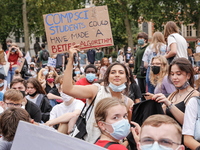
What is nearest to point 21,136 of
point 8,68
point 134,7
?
point 8,68

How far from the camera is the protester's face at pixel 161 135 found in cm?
211

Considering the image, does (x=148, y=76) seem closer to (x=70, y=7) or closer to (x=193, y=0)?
(x=70, y=7)

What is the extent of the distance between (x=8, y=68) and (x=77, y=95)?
5.95 meters

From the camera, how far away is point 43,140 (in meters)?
1.56

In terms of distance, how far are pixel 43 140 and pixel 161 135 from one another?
905mm

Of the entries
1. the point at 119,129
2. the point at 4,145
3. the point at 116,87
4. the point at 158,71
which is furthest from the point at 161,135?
the point at 158,71

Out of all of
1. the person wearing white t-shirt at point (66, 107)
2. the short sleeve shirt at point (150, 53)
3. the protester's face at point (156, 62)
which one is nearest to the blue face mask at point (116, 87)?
the person wearing white t-shirt at point (66, 107)

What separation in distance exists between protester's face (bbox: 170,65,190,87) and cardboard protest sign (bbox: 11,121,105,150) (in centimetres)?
245

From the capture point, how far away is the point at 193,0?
32469 millimetres

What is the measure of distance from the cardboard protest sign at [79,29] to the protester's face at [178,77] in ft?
5.39

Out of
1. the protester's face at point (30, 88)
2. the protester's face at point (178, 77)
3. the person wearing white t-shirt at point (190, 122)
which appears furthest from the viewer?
the protester's face at point (30, 88)

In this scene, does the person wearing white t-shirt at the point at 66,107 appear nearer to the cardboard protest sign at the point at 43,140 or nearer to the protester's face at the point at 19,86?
the protester's face at the point at 19,86

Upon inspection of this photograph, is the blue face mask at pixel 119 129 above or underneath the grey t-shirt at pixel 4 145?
above

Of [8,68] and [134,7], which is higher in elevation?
[134,7]
